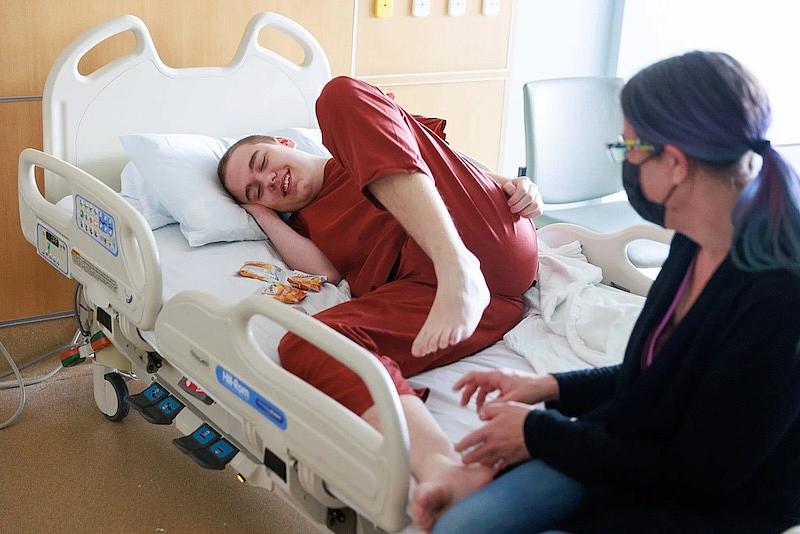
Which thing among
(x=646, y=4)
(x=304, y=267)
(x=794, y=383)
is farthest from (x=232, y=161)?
(x=646, y=4)

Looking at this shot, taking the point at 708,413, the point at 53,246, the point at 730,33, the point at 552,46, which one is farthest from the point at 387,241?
the point at 730,33

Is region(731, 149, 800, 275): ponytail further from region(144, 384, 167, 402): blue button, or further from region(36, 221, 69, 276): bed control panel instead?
region(36, 221, 69, 276): bed control panel

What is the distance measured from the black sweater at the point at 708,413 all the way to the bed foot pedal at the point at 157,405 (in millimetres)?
1053

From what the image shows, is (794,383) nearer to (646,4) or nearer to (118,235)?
(118,235)

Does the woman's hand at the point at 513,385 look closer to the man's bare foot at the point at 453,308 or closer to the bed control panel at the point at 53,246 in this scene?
the man's bare foot at the point at 453,308

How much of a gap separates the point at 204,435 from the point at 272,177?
2.31 feet

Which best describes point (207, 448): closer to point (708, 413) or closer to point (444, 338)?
point (444, 338)

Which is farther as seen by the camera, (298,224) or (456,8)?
(456,8)

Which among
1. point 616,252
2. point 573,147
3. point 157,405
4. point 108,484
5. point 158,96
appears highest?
point 158,96

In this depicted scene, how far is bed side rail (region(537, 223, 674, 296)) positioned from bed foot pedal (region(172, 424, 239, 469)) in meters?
1.02

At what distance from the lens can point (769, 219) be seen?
1.20 meters

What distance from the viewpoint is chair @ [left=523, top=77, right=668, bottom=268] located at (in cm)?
310

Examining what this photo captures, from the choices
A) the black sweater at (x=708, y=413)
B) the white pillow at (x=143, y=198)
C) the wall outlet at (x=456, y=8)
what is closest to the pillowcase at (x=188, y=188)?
the white pillow at (x=143, y=198)

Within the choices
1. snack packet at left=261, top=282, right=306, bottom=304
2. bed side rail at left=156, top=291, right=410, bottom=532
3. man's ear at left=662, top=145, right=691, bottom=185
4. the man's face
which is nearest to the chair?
the man's face
